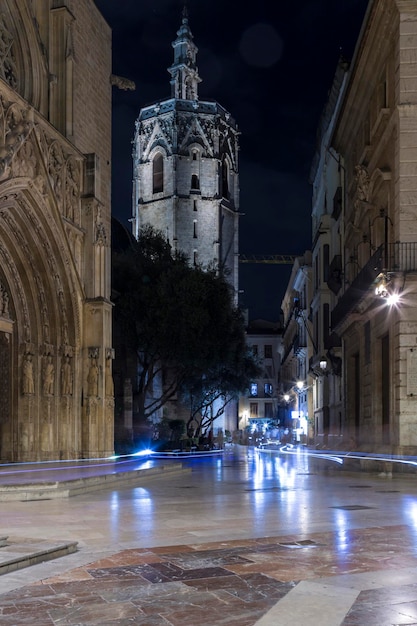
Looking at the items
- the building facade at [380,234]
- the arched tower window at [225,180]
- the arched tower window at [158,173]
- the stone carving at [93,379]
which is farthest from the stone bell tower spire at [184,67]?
the stone carving at [93,379]

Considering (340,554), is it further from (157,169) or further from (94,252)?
(157,169)

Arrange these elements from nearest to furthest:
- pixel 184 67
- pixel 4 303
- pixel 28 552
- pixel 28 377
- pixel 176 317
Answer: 1. pixel 28 552
2. pixel 4 303
3. pixel 28 377
4. pixel 176 317
5. pixel 184 67

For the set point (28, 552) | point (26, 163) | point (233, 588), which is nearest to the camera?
point (233, 588)

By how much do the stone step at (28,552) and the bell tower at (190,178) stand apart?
7185cm

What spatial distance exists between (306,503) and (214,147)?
73.1 meters

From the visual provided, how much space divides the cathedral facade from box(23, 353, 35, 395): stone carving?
0.03m

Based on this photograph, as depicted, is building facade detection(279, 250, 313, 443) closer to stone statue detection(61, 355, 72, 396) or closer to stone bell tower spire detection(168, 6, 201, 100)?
stone statue detection(61, 355, 72, 396)

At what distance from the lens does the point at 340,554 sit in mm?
7637

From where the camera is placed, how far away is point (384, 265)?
22.6 m

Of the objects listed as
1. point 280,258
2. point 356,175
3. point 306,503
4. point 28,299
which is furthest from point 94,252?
point 280,258

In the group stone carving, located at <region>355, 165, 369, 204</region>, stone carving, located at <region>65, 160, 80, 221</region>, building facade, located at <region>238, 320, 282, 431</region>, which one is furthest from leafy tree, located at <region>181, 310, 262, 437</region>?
building facade, located at <region>238, 320, 282, 431</region>

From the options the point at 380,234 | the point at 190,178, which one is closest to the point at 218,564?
the point at 380,234

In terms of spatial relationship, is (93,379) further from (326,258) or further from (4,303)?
(326,258)

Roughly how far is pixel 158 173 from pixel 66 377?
60.0 meters
